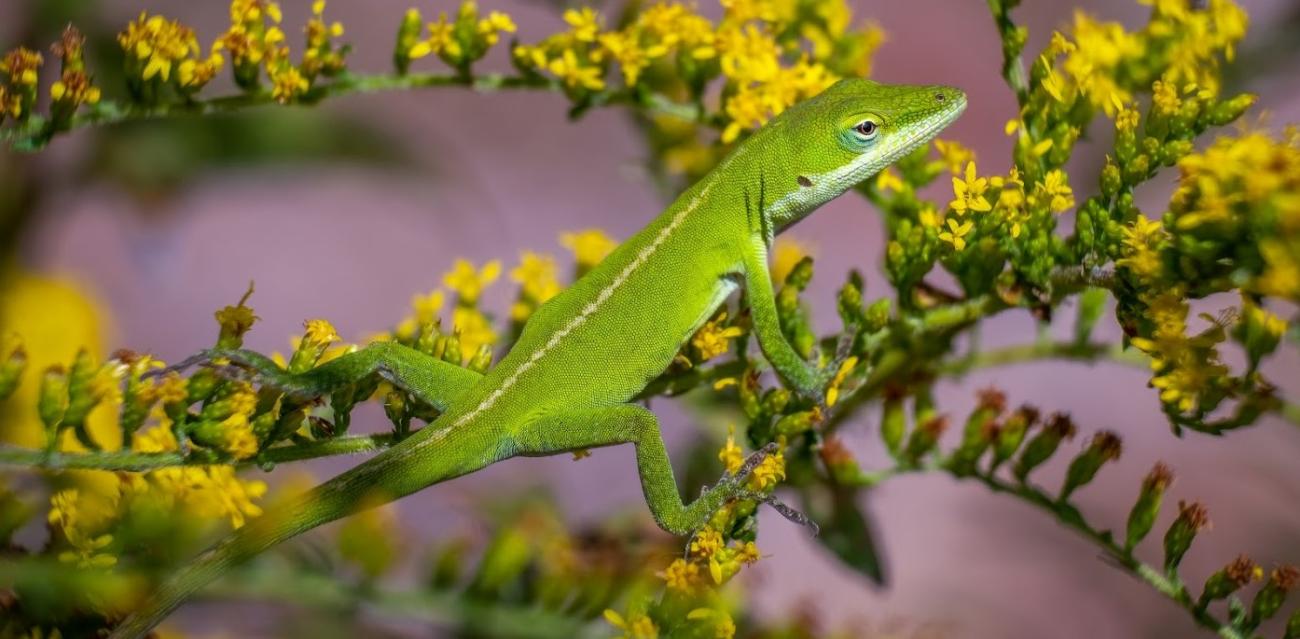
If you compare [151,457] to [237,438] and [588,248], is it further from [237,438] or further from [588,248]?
[588,248]

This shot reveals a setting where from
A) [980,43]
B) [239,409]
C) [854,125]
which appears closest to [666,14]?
[854,125]

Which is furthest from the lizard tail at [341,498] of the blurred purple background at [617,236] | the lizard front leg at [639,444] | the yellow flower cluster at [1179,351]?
the yellow flower cluster at [1179,351]

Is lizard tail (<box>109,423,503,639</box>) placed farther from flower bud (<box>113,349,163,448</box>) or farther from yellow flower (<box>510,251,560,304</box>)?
yellow flower (<box>510,251,560,304</box>)

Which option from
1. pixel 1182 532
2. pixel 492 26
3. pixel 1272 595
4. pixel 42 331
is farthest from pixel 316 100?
pixel 1272 595

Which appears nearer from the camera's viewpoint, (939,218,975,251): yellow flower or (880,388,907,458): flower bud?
(939,218,975,251): yellow flower

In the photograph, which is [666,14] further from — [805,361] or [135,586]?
[135,586]

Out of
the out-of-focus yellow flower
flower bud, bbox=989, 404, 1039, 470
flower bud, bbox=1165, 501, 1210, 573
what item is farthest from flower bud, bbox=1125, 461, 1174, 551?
the out-of-focus yellow flower
